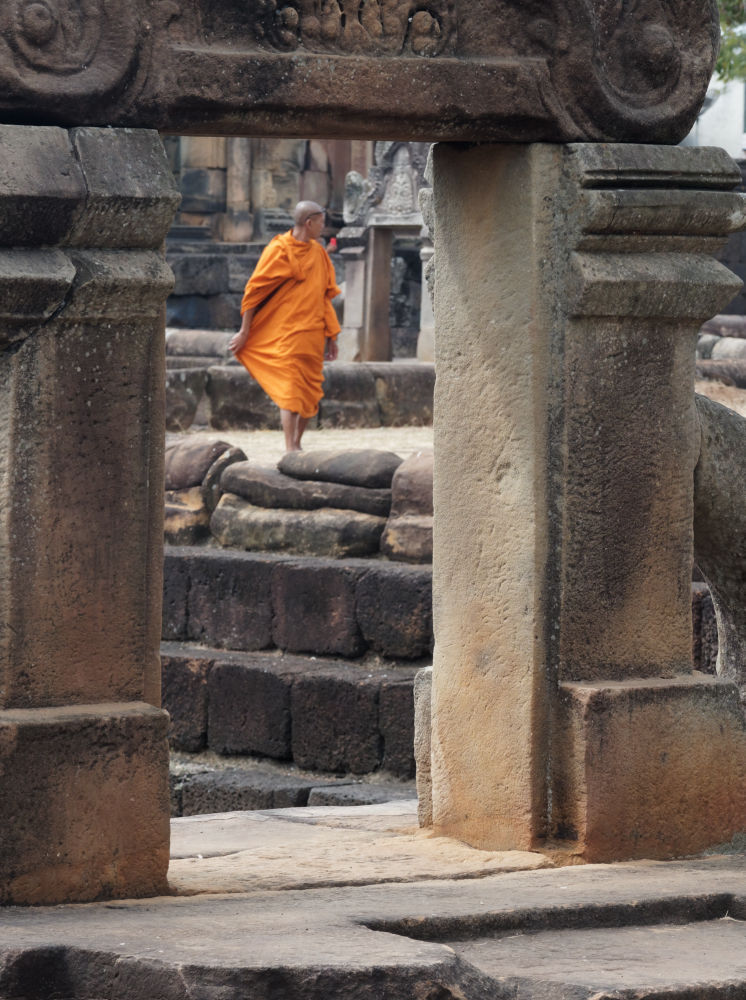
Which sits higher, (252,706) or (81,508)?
(81,508)

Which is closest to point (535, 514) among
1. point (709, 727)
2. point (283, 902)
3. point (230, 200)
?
point (709, 727)

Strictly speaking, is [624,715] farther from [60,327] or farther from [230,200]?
[230,200]

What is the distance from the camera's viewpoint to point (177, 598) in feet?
29.5

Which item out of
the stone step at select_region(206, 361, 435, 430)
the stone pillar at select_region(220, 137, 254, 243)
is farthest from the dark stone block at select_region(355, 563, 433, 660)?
the stone pillar at select_region(220, 137, 254, 243)

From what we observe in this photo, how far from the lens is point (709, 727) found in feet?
16.4

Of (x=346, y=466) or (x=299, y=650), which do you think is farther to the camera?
(x=346, y=466)

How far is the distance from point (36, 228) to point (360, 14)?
1.02m

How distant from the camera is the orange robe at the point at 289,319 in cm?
1248

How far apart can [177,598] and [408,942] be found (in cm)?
532

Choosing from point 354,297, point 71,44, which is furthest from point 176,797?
point 354,297

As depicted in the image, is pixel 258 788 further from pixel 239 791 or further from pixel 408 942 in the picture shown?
pixel 408 942

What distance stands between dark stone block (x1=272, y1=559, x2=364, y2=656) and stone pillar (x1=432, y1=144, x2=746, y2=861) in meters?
3.28

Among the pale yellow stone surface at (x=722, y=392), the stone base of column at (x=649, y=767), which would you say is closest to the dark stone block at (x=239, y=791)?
the stone base of column at (x=649, y=767)

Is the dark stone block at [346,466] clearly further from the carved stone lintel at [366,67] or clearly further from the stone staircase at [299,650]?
the carved stone lintel at [366,67]
